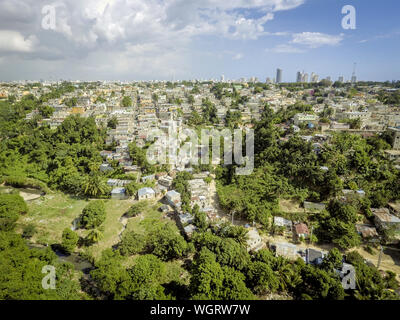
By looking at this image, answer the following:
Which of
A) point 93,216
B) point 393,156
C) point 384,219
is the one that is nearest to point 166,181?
point 93,216

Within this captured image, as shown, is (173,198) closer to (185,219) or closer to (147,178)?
(185,219)

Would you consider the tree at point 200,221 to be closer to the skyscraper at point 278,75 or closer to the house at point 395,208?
the house at point 395,208

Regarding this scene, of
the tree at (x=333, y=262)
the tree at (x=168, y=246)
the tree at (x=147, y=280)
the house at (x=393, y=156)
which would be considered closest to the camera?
the tree at (x=147, y=280)

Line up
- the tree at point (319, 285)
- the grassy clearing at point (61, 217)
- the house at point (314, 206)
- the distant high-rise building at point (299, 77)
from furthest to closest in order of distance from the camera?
the distant high-rise building at point (299, 77), the house at point (314, 206), the grassy clearing at point (61, 217), the tree at point (319, 285)

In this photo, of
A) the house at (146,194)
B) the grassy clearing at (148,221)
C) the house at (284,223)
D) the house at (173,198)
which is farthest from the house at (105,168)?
the house at (284,223)

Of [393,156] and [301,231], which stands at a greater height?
[393,156]

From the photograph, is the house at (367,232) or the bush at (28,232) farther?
the bush at (28,232)
